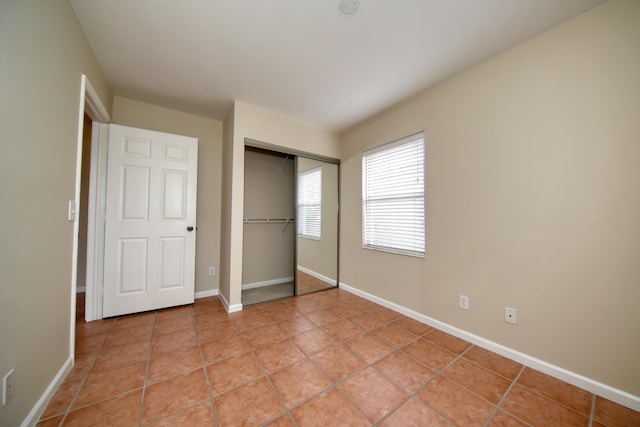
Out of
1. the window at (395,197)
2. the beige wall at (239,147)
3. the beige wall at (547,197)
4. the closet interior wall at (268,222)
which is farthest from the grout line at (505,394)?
the closet interior wall at (268,222)

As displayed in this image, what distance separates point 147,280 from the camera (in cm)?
259

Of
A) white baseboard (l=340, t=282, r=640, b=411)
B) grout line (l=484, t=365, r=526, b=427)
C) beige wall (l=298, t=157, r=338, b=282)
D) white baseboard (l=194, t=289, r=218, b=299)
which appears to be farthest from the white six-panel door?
grout line (l=484, t=365, r=526, b=427)

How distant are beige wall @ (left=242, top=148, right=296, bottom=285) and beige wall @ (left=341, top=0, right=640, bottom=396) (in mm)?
2163

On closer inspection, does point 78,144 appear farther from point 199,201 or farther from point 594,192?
point 594,192

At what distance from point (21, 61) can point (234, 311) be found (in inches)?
98.0

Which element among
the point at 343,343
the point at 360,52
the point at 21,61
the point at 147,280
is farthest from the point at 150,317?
the point at 360,52

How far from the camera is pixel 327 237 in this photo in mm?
3547

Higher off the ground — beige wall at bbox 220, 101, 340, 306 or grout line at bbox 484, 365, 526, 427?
beige wall at bbox 220, 101, 340, 306

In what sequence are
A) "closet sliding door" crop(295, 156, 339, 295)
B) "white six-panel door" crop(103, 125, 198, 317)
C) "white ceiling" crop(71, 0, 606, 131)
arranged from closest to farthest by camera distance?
"white ceiling" crop(71, 0, 606, 131) → "white six-panel door" crop(103, 125, 198, 317) → "closet sliding door" crop(295, 156, 339, 295)

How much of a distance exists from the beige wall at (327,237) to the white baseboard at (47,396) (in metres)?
2.37

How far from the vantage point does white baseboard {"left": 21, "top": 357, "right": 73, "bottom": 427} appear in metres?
1.15

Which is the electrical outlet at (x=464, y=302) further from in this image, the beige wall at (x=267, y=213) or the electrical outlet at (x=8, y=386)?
the electrical outlet at (x=8, y=386)

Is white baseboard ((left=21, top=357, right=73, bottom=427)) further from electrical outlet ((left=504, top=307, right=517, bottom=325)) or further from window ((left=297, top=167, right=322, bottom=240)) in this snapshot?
electrical outlet ((left=504, top=307, right=517, bottom=325))

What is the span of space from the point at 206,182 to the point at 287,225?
137cm
